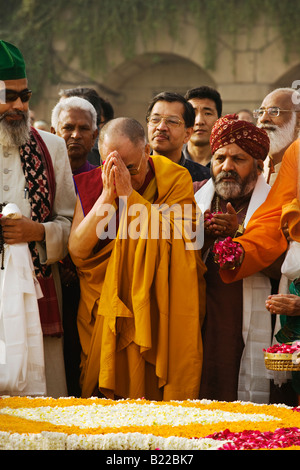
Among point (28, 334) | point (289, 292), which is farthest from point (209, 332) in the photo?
point (28, 334)

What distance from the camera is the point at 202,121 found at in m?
6.26

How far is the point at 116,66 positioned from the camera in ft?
39.7

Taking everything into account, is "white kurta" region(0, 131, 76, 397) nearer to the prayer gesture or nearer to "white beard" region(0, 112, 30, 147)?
"white beard" region(0, 112, 30, 147)

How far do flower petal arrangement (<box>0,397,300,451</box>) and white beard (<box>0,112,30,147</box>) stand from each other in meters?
1.51

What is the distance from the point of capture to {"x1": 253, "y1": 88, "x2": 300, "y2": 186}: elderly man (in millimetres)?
5531

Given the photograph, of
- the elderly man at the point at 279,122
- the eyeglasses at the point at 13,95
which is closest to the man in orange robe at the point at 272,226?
the elderly man at the point at 279,122

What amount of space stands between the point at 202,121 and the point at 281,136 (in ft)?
2.89

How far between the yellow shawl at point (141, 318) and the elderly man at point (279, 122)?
1.32 m

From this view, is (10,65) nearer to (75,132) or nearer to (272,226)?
(75,132)

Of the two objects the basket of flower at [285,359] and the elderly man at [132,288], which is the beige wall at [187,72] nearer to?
the elderly man at [132,288]

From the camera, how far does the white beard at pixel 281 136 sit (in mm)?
5523

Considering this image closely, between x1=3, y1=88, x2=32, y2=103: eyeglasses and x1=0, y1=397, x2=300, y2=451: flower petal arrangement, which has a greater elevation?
x1=3, y1=88, x2=32, y2=103: eyeglasses

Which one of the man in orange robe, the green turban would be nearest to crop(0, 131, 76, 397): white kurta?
the green turban
